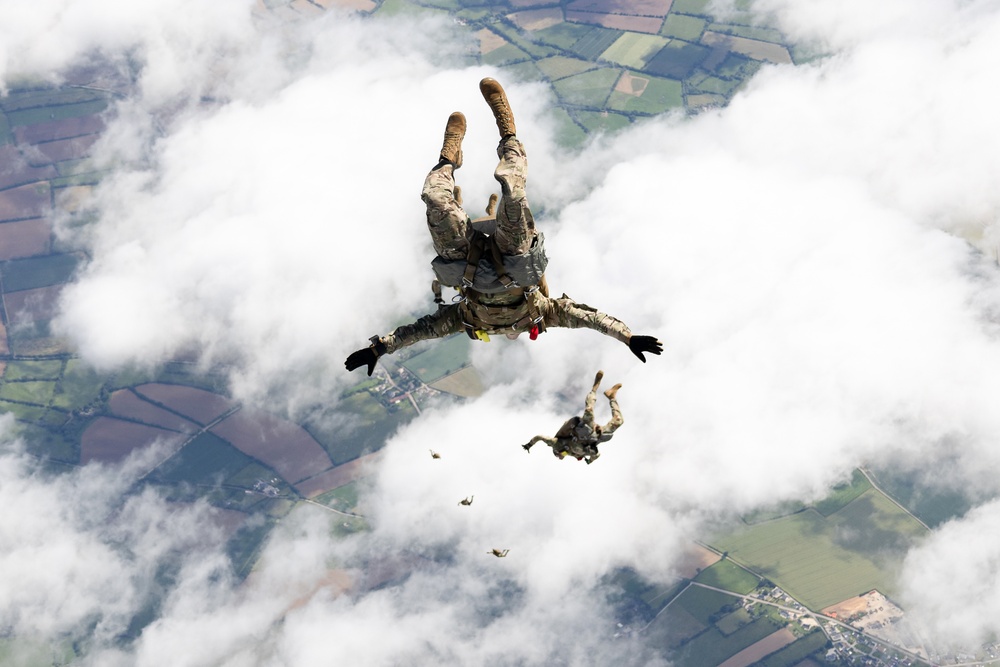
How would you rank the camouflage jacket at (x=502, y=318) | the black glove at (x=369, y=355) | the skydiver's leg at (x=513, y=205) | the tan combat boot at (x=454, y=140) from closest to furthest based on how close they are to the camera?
1. the skydiver's leg at (x=513, y=205)
2. the tan combat boot at (x=454, y=140)
3. the black glove at (x=369, y=355)
4. the camouflage jacket at (x=502, y=318)

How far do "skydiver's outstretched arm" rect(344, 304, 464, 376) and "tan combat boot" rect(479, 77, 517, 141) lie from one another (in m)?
5.78

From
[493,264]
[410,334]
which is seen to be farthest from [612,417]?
[410,334]

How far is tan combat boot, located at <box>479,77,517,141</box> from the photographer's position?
27.9 metres

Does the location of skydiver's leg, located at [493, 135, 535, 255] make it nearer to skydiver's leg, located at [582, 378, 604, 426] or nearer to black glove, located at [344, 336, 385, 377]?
black glove, located at [344, 336, 385, 377]

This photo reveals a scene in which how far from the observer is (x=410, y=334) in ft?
96.4

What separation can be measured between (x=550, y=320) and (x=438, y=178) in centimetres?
614

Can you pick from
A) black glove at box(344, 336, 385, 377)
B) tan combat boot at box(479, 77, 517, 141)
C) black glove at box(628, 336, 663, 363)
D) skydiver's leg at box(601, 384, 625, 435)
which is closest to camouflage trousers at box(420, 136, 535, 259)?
tan combat boot at box(479, 77, 517, 141)

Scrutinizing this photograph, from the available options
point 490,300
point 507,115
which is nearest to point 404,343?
point 490,300

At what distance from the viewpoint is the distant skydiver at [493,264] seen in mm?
27062

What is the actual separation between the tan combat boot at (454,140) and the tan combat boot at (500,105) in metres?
1.02

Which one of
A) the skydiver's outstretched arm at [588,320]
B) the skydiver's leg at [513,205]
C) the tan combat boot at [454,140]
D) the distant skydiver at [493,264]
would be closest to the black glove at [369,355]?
the distant skydiver at [493,264]

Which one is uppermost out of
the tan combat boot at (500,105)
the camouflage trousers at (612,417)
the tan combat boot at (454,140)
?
the tan combat boot at (500,105)

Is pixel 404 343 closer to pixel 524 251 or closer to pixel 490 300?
pixel 490 300

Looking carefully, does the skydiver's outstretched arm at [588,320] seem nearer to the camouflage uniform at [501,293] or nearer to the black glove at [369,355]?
the camouflage uniform at [501,293]
